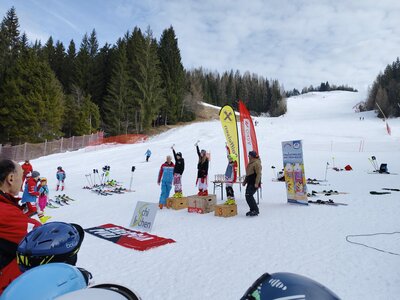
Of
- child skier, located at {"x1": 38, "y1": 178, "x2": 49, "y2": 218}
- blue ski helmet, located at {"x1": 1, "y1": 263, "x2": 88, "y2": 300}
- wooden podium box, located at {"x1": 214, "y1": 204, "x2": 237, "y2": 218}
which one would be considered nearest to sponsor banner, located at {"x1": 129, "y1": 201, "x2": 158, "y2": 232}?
wooden podium box, located at {"x1": 214, "y1": 204, "x2": 237, "y2": 218}

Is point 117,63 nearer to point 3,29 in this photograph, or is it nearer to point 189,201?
point 3,29

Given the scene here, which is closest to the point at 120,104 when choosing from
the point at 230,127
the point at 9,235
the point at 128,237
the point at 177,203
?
the point at 230,127

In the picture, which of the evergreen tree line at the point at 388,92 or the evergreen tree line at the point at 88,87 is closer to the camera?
the evergreen tree line at the point at 88,87

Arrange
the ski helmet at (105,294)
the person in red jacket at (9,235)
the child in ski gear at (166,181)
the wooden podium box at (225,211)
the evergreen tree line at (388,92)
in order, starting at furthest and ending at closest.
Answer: the evergreen tree line at (388,92) < the child in ski gear at (166,181) < the wooden podium box at (225,211) < the person in red jacket at (9,235) < the ski helmet at (105,294)

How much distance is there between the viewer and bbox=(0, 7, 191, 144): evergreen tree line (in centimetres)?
3662

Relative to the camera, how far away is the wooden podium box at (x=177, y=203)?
10328 millimetres

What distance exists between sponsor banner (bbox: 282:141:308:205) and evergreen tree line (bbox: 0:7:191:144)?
33.1 m

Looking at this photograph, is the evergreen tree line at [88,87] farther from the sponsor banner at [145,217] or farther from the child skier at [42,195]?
the sponsor banner at [145,217]

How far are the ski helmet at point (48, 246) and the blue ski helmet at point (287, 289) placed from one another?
119cm

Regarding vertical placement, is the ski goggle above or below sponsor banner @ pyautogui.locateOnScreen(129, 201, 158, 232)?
above

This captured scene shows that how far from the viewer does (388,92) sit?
75.2m

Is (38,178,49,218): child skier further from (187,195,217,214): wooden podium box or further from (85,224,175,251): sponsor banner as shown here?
(187,195,217,214): wooden podium box

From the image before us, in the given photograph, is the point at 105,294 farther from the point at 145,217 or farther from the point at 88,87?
the point at 88,87

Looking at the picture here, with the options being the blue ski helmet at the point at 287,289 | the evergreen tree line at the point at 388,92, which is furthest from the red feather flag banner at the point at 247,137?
the evergreen tree line at the point at 388,92
